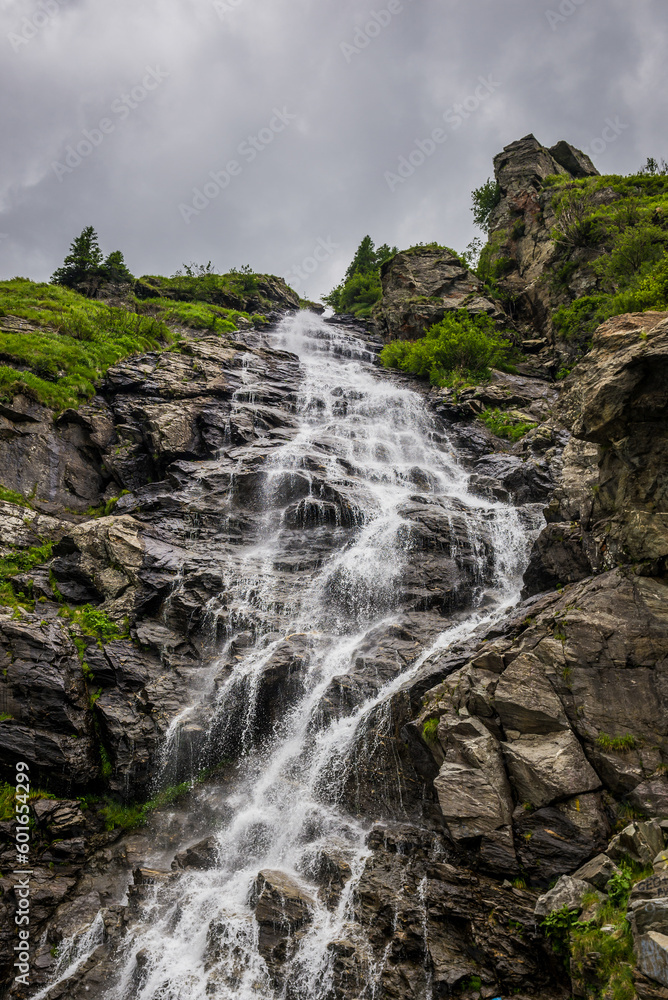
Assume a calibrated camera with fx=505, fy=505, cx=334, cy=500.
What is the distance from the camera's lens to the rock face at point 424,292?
1340 inches

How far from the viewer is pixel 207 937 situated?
7973mm

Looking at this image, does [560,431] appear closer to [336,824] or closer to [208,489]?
[208,489]

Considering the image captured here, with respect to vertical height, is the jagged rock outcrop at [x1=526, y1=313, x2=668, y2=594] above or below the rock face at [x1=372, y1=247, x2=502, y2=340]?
below

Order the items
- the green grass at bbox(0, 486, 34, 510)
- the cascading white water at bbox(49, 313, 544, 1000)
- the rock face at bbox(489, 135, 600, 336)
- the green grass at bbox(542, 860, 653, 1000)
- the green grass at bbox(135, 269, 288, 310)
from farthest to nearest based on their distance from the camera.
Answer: the green grass at bbox(135, 269, 288, 310) → the rock face at bbox(489, 135, 600, 336) → the green grass at bbox(0, 486, 34, 510) → the cascading white water at bbox(49, 313, 544, 1000) → the green grass at bbox(542, 860, 653, 1000)

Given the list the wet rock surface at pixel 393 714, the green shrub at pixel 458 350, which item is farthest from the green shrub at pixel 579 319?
the wet rock surface at pixel 393 714

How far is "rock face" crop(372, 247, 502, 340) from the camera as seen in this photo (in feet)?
112

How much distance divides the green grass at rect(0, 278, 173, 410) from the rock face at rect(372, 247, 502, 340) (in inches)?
638

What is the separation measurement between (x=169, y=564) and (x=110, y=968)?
30.0 ft

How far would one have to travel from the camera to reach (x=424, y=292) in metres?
36.3

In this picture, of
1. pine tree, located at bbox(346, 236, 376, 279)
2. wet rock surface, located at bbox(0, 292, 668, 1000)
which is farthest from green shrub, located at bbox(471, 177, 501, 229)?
wet rock surface, located at bbox(0, 292, 668, 1000)

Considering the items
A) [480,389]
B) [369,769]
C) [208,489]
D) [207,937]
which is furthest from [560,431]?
[207,937]

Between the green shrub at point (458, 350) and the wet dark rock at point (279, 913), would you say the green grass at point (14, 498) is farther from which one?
the green shrub at point (458, 350)

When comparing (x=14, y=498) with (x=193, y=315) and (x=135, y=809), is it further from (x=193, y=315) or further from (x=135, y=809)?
(x=193, y=315)

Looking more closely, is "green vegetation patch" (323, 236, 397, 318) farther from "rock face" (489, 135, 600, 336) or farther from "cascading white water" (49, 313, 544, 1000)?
"cascading white water" (49, 313, 544, 1000)
